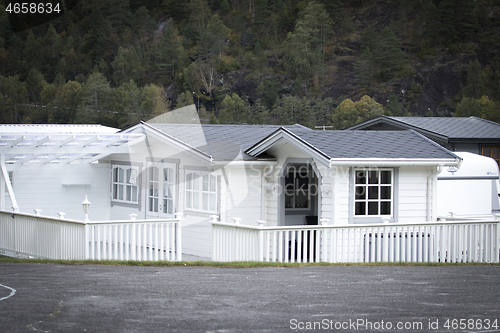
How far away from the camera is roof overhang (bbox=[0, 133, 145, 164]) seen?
14.2 metres

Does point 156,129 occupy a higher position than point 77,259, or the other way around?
point 156,129

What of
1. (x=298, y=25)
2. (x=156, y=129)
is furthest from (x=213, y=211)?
(x=298, y=25)

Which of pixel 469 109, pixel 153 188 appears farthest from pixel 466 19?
pixel 153 188

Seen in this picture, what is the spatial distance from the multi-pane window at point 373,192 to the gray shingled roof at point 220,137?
2408 millimetres

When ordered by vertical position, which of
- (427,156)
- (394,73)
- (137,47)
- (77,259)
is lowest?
(77,259)

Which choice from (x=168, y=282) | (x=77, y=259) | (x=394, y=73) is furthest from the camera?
(x=394, y=73)

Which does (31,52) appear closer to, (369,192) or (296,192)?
(296,192)

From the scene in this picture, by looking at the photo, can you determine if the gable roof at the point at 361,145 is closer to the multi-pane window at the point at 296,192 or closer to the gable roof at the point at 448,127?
the multi-pane window at the point at 296,192

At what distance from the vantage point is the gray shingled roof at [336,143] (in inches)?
483

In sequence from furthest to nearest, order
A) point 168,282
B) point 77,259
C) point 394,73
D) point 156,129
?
point 394,73 < point 156,129 < point 77,259 < point 168,282

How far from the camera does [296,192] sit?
14867mm

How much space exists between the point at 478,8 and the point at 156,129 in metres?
83.2

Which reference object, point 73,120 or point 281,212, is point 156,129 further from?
point 73,120

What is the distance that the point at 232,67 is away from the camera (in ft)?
264
